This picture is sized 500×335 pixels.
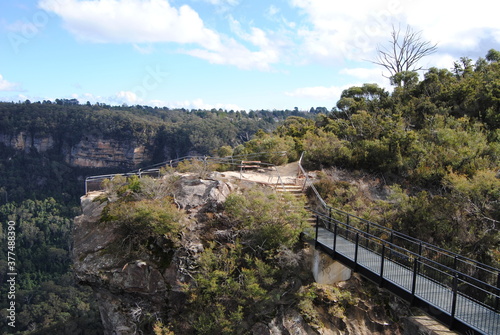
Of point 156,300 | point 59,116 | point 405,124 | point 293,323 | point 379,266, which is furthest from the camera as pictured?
point 59,116

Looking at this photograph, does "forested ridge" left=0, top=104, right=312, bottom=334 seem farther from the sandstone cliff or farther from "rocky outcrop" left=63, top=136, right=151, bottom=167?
the sandstone cliff

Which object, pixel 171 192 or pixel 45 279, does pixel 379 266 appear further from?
pixel 45 279

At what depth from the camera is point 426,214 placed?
12586 mm

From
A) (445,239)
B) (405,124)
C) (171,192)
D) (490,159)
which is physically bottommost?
(445,239)

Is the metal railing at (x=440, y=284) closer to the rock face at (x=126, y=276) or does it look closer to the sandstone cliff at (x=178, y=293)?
the sandstone cliff at (x=178, y=293)

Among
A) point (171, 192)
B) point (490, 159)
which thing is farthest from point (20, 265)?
point (490, 159)

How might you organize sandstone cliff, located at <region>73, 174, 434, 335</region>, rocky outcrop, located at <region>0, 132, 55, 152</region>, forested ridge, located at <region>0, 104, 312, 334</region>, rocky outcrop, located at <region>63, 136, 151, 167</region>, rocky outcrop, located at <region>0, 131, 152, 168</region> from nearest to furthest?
1. sandstone cliff, located at <region>73, 174, 434, 335</region>
2. forested ridge, located at <region>0, 104, 312, 334</region>
3. rocky outcrop, located at <region>0, 132, 55, 152</region>
4. rocky outcrop, located at <region>0, 131, 152, 168</region>
5. rocky outcrop, located at <region>63, 136, 151, 167</region>

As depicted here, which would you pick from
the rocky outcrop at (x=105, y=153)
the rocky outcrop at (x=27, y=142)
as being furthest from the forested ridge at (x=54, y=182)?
the rocky outcrop at (x=105, y=153)

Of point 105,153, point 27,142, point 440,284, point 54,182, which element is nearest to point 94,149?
point 105,153

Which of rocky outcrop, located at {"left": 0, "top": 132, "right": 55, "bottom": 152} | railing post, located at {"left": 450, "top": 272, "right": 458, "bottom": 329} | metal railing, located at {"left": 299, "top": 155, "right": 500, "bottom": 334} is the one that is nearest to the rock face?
metal railing, located at {"left": 299, "top": 155, "right": 500, "bottom": 334}

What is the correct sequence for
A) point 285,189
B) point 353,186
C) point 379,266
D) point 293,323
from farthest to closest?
point 353,186 < point 285,189 < point 293,323 < point 379,266

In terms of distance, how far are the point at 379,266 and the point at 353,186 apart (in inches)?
244

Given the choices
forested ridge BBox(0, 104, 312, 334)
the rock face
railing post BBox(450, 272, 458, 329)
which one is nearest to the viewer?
railing post BBox(450, 272, 458, 329)

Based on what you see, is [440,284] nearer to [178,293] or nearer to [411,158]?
[178,293]
